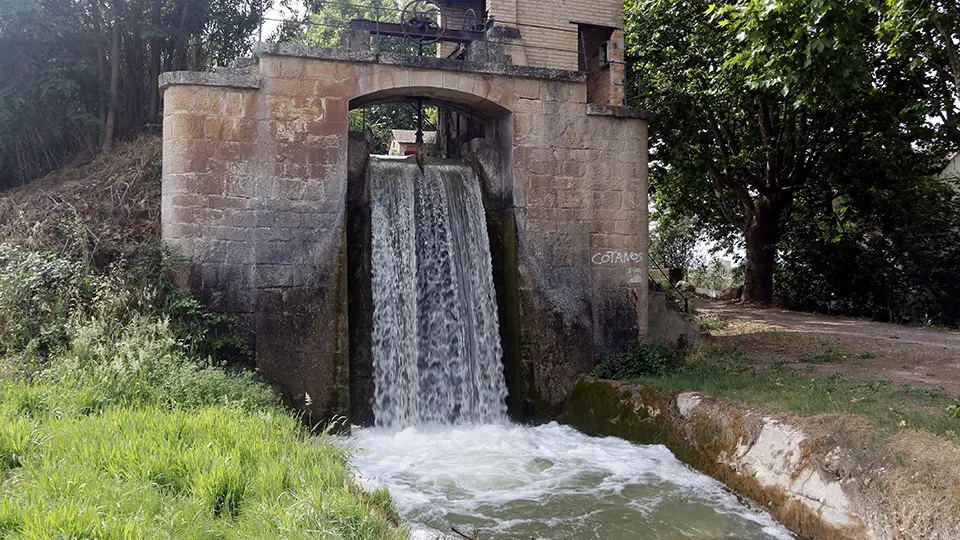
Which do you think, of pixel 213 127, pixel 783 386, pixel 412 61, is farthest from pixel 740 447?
pixel 213 127

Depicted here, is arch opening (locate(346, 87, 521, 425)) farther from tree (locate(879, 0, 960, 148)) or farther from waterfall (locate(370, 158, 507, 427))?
tree (locate(879, 0, 960, 148))

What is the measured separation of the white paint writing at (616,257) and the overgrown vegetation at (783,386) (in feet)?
4.12

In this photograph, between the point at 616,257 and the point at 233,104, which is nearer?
the point at 233,104

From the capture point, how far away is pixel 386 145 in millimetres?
24875

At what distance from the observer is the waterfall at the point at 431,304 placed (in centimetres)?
922

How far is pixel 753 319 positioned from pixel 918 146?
5547 millimetres

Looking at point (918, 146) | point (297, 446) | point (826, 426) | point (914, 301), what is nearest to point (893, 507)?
point (826, 426)

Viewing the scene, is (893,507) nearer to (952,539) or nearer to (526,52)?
(952,539)

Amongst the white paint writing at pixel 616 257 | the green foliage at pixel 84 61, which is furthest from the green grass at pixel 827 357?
the green foliage at pixel 84 61

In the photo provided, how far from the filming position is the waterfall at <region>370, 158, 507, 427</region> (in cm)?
922

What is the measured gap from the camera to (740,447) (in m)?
6.82

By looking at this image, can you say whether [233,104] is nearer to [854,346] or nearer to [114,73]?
Answer: [114,73]

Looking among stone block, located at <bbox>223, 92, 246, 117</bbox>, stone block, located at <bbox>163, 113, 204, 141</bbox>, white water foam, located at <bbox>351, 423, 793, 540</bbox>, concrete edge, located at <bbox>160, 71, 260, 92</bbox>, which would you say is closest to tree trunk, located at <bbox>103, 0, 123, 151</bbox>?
concrete edge, located at <bbox>160, 71, 260, 92</bbox>

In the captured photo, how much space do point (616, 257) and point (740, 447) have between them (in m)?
4.08
